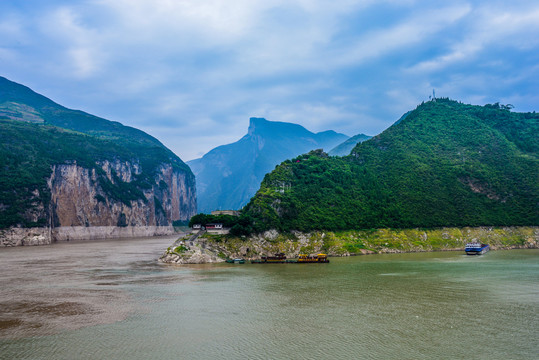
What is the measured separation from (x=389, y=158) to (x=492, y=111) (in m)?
58.1

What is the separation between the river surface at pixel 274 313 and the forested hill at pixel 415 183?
97.2 feet

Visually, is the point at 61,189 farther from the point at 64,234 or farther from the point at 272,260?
the point at 272,260

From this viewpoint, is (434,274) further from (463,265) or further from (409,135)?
(409,135)

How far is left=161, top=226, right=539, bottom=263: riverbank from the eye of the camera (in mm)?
72562

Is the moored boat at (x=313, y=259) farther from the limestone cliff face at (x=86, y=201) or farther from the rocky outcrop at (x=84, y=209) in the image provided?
the limestone cliff face at (x=86, y=201)

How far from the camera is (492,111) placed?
146m

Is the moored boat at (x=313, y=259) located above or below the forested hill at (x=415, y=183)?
below

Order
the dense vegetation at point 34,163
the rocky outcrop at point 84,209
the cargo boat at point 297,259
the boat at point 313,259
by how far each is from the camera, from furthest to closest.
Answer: the rocky outcrop at point 84,209 → the dense vegetation at point 34,163 → the cargo boat at point 297,259 → the boat at point 313,259

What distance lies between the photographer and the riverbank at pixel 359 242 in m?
72.6

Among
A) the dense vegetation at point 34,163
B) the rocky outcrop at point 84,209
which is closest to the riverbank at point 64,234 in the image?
the rocky outcrop at point 84,209

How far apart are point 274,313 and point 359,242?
52.7 meters

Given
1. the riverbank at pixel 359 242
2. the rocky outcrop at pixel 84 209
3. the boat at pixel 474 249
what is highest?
the rocky outcrop at pixel 84 209

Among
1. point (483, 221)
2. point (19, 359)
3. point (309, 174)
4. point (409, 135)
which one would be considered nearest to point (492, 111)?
point (409, 135)

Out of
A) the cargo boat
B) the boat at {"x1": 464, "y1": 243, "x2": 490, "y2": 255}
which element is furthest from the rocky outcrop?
the boat at {"x1": 464, "y1": 243, "x2": 490, "y2": 255}
